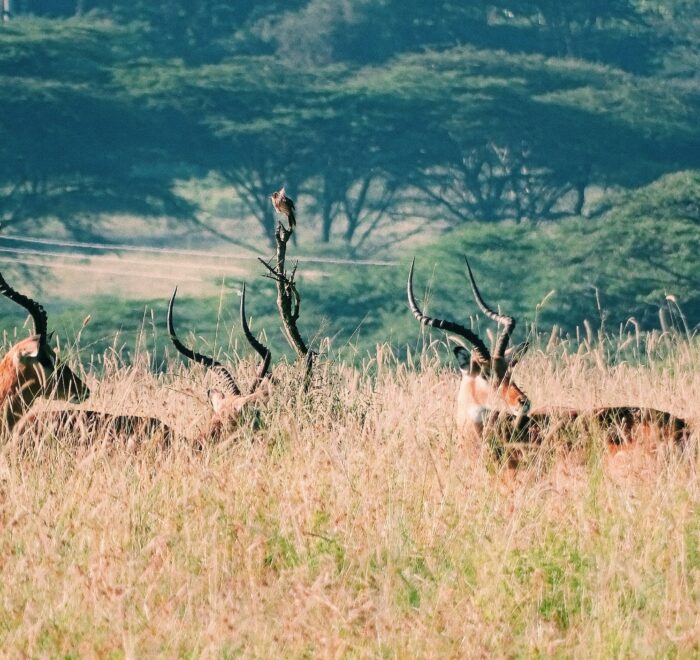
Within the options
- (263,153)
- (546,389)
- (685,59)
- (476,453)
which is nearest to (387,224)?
(263,153)

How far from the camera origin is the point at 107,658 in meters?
3.04

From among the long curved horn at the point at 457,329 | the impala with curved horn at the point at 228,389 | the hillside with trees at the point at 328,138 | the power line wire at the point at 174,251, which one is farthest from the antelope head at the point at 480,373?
the hillside with trees at the point at 328,138

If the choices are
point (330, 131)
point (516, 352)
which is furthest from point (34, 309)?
point (330, 131)

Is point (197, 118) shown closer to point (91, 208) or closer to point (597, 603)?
point (91, 208)

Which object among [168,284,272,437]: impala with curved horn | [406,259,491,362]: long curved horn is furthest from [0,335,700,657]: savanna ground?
[168,284,272,437]: impala with curved horn

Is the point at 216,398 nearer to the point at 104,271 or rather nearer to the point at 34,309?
the point at 34,309

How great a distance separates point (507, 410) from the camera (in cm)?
561

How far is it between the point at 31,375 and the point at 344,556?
2.65 metres

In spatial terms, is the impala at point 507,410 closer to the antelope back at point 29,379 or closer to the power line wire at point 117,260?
the antelope back at point 29,379

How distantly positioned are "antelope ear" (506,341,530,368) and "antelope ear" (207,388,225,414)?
129 centimetres

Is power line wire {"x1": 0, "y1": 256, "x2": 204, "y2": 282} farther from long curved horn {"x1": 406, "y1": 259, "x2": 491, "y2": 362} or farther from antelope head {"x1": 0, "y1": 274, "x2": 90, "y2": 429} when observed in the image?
long curved horn {"x1": 406, "y1": 259, "x2": 491, "y2": 362}

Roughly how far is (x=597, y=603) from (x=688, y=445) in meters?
1.68

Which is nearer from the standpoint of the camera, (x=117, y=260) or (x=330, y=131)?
(x=330, y=131)

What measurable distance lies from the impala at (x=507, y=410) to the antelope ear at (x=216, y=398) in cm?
111
